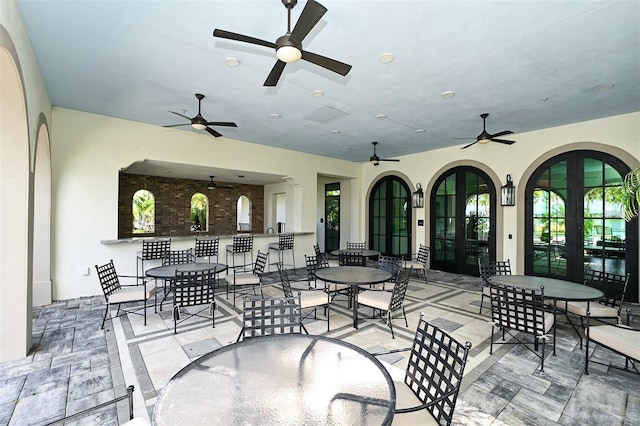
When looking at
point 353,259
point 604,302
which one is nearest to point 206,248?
point 353,259

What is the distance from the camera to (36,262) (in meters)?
4.46

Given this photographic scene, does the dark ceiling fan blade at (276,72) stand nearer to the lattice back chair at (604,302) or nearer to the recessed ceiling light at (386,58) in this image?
the recessed ceiling light at (386,58)

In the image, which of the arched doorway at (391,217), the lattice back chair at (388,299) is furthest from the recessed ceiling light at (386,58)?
the arched doorway at (391,217)

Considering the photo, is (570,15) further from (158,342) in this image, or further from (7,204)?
(7,204)

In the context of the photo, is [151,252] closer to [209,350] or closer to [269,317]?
[209,350]

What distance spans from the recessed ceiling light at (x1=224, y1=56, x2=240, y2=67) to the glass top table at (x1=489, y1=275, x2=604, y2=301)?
417cm

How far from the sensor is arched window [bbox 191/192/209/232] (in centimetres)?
1001

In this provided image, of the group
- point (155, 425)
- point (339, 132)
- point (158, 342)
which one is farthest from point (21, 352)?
point (339, 132)

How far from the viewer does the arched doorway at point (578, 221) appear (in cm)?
501

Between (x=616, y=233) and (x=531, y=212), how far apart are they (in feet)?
4.25

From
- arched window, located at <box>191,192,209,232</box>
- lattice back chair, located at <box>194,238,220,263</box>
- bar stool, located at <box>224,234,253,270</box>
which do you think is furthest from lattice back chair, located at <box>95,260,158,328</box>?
arched window, located at <box>191,192,209,232</box>

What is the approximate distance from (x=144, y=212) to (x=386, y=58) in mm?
8625

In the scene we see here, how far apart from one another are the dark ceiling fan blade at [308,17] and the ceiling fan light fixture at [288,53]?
8 centimetres

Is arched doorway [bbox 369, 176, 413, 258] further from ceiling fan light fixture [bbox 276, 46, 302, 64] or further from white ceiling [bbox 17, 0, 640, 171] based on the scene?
ceiling fan light fixture [bbox 276, 46, 302, 64]
